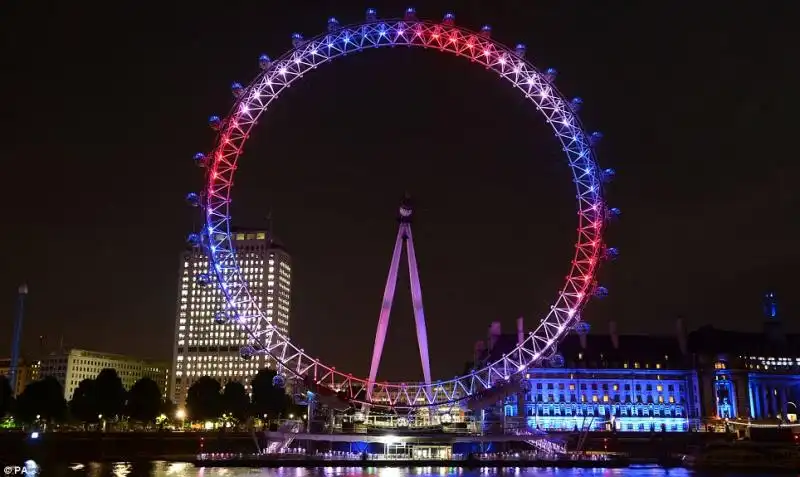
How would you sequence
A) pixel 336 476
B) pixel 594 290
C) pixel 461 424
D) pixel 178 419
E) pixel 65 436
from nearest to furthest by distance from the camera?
pixel 336 476
pixel 594 290
pixel 461 424
pixel 65 436
pixel 178 419

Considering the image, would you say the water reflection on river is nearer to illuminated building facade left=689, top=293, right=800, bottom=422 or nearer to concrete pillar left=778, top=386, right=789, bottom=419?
illuminated building facade left=689, top=293, right=800, bottom=422

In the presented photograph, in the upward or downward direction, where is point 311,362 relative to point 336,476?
upward

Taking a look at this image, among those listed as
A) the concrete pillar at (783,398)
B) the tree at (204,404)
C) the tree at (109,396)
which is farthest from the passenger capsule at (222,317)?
the concrete pillar at (783,398)

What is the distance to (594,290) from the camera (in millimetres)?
62250

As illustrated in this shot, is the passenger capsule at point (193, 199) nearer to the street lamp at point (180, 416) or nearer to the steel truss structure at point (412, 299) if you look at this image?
the steel truss structure at point (412, 299)

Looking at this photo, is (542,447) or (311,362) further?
(542,447)

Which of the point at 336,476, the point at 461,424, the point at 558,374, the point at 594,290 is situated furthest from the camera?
the point at 558,374

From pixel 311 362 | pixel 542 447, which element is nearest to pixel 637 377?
pixel 542 447

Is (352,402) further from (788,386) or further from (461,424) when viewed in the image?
(788,386)

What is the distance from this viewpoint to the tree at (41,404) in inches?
3718

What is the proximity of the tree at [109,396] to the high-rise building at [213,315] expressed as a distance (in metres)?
77.8

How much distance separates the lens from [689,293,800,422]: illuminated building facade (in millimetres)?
115750

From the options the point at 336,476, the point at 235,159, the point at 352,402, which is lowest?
the point at 336,476

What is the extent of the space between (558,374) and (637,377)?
11.9 m
